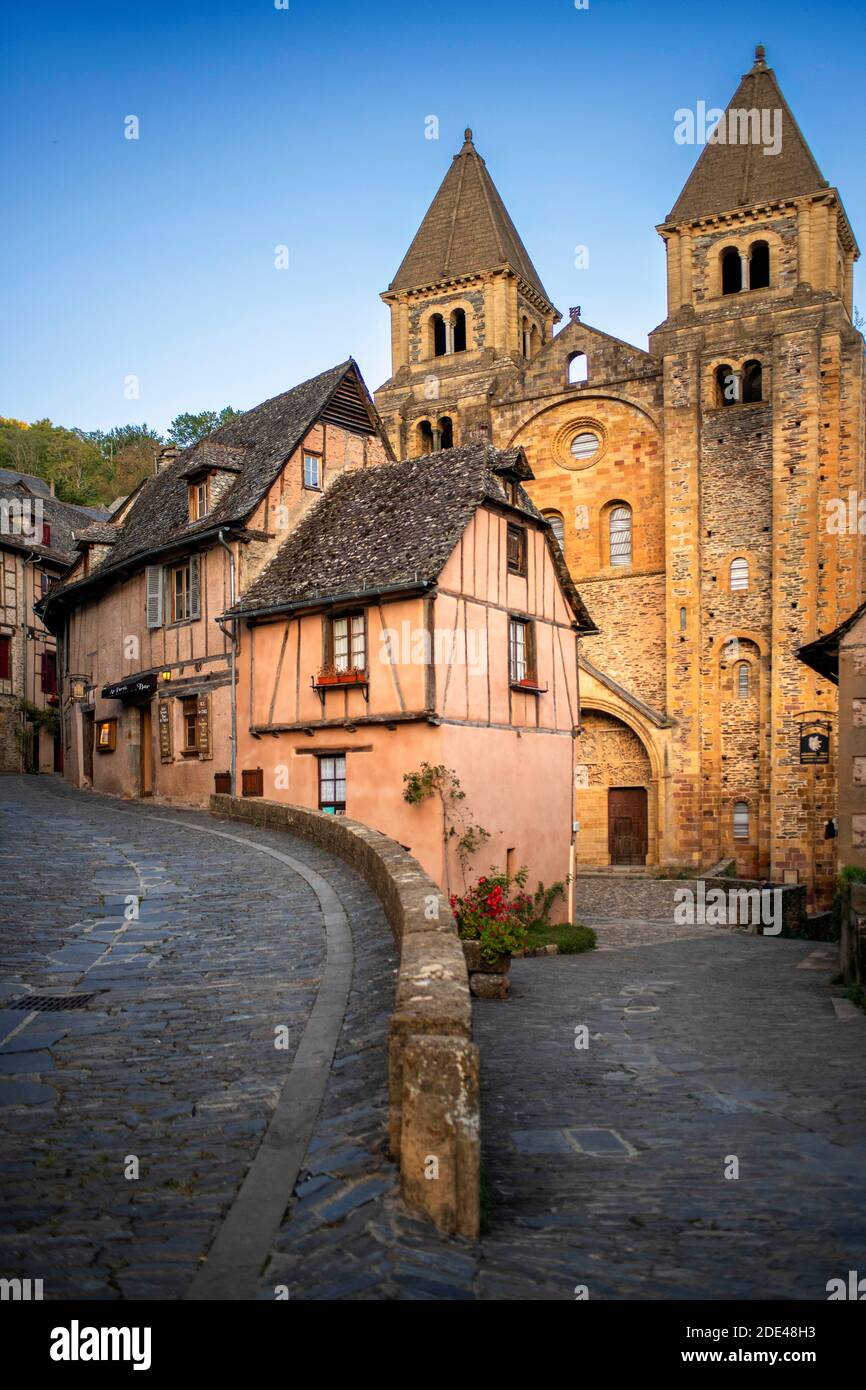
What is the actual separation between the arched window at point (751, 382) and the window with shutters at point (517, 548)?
15.0 meters

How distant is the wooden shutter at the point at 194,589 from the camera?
23266 mm

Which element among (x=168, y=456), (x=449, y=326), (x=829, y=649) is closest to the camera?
(x=829, y=649)

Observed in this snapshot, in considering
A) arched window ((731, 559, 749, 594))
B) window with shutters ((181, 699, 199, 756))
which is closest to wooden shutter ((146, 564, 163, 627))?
window with shutters ((181, 699, 199, 756))

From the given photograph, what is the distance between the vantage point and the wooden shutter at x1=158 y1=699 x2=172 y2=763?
24094 mm

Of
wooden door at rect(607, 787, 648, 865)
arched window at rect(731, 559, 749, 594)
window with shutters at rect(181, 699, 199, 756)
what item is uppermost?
arched window at rect(731, 559, 749, 594)

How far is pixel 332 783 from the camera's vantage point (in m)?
20.1

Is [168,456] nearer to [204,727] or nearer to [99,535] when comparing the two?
[99,535]

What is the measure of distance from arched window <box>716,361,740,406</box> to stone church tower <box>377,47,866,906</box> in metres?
0.05

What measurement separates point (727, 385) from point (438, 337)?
1154cm

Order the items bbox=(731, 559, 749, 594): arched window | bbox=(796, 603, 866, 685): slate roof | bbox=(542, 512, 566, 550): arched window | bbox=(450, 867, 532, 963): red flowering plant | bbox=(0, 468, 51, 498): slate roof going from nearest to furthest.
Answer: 1. bbox=(450, 867, 532, 963): red flowering plant
2. bbox=(796, 603, 866, 685): slate roof
3. bbox=(731, 559, 749, 594): arched window
4. bbox=(542, 512, 566, 550): arched window
5. bbox=(0, 468, 51, 498): slate roof

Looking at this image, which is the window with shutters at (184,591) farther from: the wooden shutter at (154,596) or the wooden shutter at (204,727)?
the wooden shutter at (204,727)

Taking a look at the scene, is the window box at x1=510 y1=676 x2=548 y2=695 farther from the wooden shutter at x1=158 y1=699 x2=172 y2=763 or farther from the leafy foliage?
the wooden shutter at x1=158 y1=699 x2=172 y2=763

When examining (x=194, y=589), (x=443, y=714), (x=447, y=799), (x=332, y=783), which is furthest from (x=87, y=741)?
(x=447, y=799)

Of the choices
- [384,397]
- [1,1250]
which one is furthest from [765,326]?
[1,1250]
